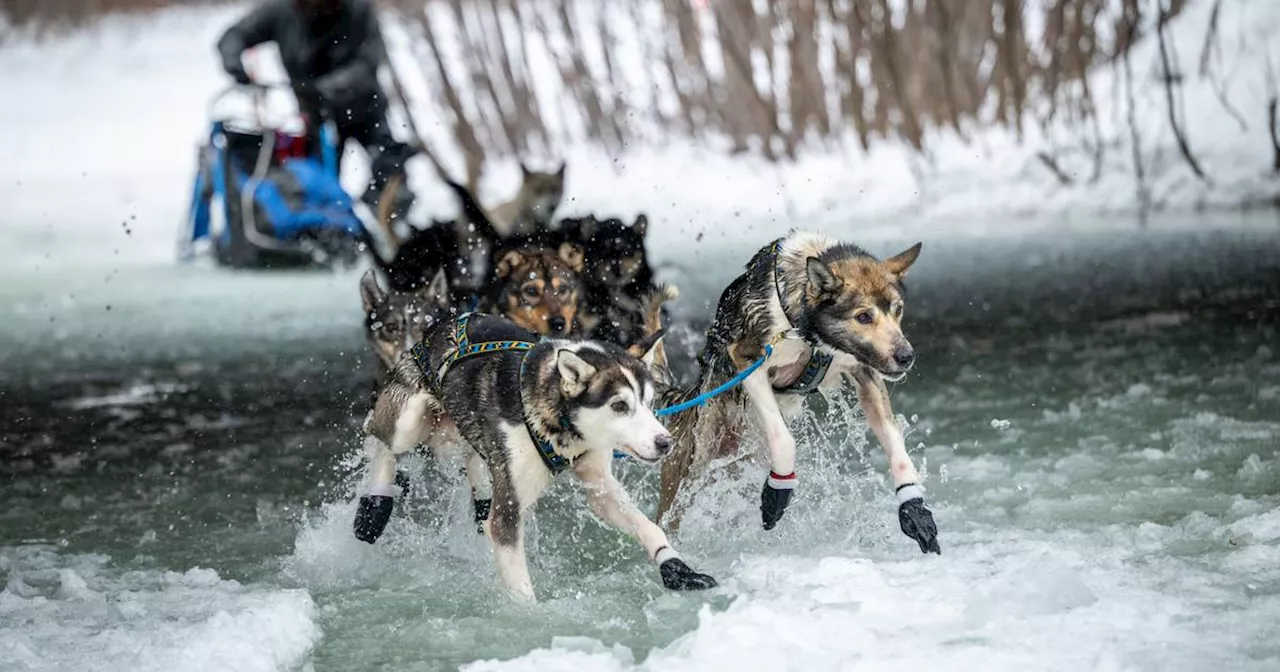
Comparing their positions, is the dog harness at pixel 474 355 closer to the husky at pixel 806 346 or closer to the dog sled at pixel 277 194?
the husky at pixel 806 346

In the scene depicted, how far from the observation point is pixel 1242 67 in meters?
13.7

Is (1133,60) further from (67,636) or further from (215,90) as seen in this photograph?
(215,90)

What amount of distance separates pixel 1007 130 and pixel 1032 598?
11035 mm

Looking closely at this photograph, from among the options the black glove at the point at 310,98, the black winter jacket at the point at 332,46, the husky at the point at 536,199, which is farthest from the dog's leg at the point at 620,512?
A: the black winter jacket at the point at 332,46

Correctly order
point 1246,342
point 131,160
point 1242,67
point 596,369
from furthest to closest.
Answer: point 131,160
point 1242,67
point 1246,342
point 596,369

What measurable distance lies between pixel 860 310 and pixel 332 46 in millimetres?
6915

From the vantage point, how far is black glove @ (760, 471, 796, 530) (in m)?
5.10

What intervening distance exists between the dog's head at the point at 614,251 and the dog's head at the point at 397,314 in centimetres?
69

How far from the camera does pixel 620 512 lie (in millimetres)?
4922

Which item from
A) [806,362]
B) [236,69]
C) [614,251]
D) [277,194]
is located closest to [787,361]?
[806,362]

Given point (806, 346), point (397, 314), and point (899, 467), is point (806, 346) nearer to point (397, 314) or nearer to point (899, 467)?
point (899, 467)

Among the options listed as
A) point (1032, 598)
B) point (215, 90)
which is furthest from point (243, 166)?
point (215, 90)

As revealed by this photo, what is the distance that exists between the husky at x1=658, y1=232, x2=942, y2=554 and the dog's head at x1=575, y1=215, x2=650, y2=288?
4.65 ft

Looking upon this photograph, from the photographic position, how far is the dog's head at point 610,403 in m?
4.53
